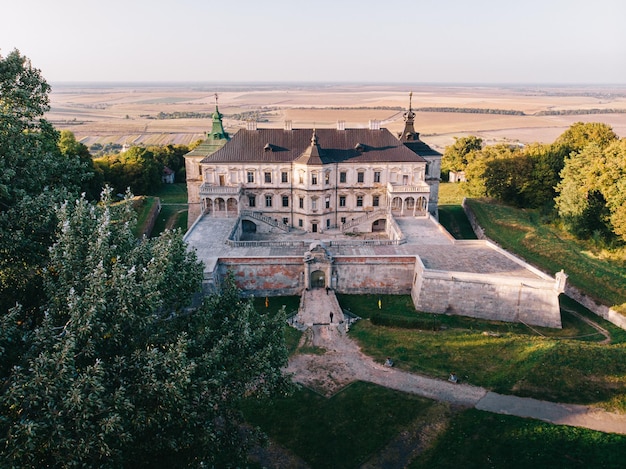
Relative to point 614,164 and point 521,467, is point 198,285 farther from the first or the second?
point 614,164

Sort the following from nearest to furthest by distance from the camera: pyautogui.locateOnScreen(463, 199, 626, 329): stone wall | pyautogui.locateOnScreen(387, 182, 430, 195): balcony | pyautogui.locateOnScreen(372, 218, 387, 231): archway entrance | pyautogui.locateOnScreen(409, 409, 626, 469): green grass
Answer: pyautogui.locateOnScreen(409, 409, 626, 469): green grass → pyautogui.locateOnScreen(463, 199, 626, 329): stone wall → pyautogui.locateOnScreen(387, 182, 430, 195): balcony → pyautogui.locateOnScreen(372, 218, 387, 231): archway entrance

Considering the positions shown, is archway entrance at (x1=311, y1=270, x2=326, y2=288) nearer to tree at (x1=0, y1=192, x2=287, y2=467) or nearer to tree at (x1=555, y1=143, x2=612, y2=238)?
tree at (x1=0, y1=192, x2=287, y2=467)

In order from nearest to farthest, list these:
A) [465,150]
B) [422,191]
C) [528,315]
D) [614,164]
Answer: [528,315]
[614,164]
[422,191]
[465,150]

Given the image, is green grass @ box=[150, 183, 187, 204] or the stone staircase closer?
the stone staircase

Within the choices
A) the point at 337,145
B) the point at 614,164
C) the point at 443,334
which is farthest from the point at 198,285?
the point at 614,164

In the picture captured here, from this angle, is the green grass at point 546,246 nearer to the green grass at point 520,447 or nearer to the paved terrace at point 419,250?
the paved terrace at point 419,250

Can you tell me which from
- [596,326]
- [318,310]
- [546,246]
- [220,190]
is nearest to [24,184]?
[318,310]

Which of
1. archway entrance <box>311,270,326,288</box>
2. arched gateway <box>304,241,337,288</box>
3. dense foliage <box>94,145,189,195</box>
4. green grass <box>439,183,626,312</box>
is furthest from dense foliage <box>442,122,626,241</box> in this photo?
dense foliage <box>94,145,189,195</box>
